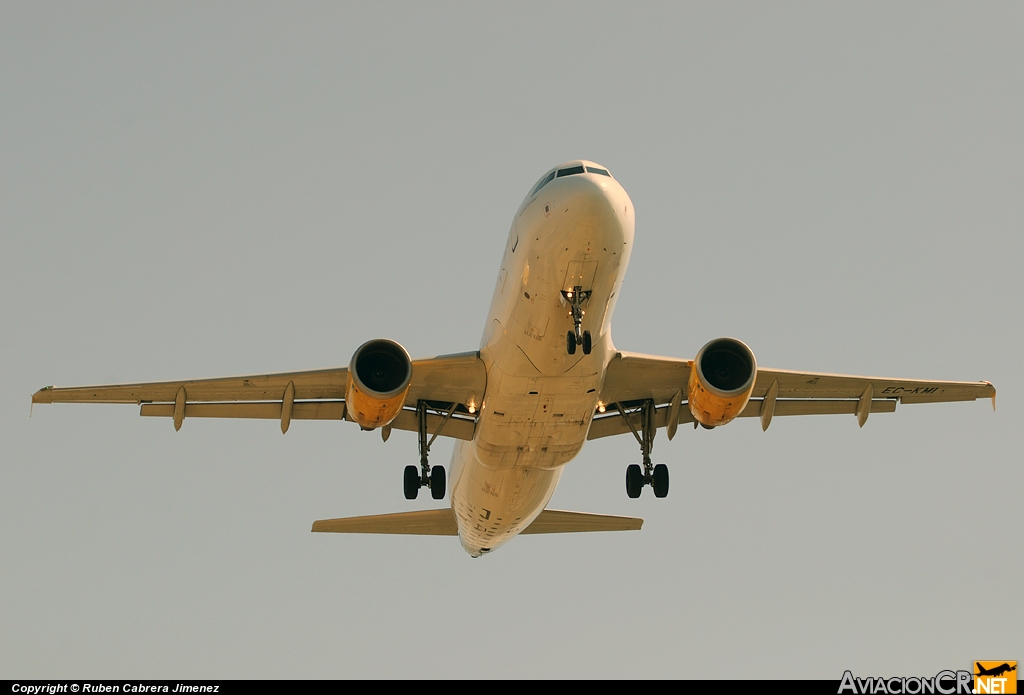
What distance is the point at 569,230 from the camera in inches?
669

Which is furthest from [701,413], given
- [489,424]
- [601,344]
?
[489,424]

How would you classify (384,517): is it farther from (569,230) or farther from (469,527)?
(569,230)

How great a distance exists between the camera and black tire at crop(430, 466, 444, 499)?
22672 mm

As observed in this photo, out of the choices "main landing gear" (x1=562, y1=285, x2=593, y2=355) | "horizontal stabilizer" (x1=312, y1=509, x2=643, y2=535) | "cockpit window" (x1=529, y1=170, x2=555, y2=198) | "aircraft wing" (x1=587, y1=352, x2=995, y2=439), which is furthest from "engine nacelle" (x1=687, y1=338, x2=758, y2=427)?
"horizontal stabilizer" (x1=312, y1=509, x2=643, y2=535)

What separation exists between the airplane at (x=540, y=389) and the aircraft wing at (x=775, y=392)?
0.13ft

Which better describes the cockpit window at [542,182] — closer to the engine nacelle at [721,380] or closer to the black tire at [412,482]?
the engine nacelle at [721,380]

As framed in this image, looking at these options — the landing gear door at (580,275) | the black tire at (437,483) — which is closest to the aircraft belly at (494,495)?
the black tire at (437,483)

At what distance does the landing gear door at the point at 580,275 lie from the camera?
1727 cm

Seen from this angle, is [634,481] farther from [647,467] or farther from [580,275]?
[580,275]

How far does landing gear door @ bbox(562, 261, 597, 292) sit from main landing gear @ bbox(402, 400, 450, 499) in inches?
209

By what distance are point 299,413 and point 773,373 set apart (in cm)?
975

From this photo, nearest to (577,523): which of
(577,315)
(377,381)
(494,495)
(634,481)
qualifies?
(634,481)

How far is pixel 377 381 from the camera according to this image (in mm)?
19422

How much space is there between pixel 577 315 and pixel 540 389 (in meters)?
2.14
